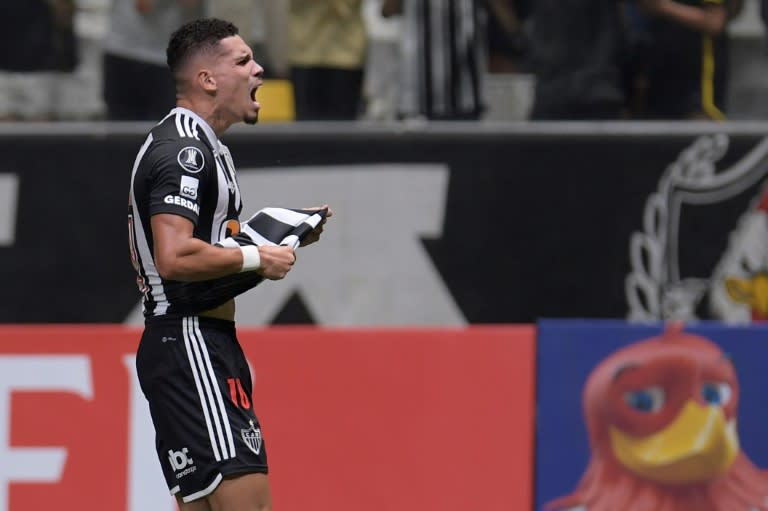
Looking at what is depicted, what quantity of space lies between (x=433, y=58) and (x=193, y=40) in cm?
357

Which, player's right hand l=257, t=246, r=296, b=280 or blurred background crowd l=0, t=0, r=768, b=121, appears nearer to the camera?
player's right hand l=257, t=246, r=296, b=280

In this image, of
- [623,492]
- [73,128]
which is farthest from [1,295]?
[623,492]

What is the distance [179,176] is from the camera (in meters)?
4.50

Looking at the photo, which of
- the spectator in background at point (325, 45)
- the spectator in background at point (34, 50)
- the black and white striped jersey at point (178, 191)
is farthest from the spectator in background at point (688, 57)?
the black and white striped jersey at point (178, 191)

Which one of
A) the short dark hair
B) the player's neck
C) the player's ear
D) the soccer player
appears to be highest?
the short dark hair

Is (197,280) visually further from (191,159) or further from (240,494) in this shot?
(240,494)

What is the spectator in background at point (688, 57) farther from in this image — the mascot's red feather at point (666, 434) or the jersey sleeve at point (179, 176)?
the jersey sleeve at point (179, 176)

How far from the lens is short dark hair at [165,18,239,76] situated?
4742mm

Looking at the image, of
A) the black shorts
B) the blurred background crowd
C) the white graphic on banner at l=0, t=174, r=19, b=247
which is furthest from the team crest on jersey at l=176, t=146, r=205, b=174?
the white graphic on banner at l=0, t=174, r=19, b=247

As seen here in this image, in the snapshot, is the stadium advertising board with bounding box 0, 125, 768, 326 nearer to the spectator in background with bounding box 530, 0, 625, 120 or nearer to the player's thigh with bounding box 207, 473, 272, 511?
the spectator in background with bounding box 530, 0, 625, 120

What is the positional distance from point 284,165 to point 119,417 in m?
2.20

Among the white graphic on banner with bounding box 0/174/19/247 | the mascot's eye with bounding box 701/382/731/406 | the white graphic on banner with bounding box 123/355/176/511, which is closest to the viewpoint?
the white graphic on banner with bounding box 123/355/176/511

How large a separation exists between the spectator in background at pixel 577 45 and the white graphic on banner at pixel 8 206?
9.47 feet

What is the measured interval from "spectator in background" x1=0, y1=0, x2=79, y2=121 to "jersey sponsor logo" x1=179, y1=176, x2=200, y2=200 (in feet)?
12.6
